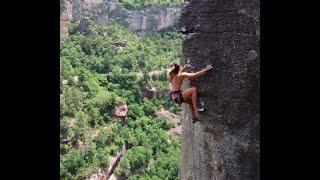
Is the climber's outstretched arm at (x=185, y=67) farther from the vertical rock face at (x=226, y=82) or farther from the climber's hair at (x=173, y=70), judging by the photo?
the climber's hair at (x=173, y=70)

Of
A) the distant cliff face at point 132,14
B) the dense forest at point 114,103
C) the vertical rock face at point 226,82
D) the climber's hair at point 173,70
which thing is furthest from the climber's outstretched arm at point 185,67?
the distant cliff face at point 132,14

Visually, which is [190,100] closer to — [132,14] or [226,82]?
[226,82]

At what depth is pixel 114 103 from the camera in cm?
3166

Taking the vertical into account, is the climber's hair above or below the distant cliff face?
above

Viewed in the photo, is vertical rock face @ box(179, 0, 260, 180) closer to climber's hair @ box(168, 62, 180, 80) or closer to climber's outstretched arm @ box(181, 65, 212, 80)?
climber's outstretched arm @ box(181, 65, 212, 80)

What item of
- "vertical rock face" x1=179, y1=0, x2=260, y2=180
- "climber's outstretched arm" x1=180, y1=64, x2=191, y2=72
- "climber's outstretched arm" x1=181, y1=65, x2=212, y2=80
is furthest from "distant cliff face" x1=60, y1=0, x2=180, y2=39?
"climber's outstretched arm" x1=181, y1=65, x2=212, y2=80

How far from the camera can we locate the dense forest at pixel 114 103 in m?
26.7

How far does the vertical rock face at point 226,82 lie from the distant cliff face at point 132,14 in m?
37.7

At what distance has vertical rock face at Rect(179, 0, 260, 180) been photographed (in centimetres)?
367

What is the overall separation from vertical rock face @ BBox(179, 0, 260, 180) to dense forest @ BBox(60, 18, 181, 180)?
18366 mm

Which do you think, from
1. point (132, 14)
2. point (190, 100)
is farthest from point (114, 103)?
point (190, 100)
